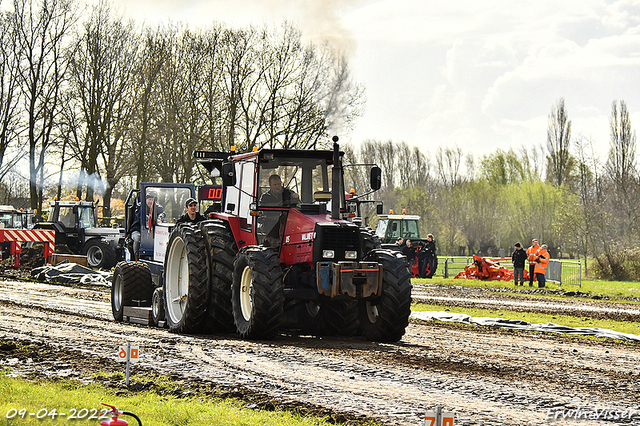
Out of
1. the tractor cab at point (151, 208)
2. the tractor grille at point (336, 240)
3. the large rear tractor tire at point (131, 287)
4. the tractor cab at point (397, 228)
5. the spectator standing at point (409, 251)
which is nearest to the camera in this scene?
the tractor grille at point (336, 240)

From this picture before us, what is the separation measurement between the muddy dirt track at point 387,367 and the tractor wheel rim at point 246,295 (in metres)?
0.43

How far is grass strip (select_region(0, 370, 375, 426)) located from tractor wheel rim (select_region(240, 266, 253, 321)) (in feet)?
13.4

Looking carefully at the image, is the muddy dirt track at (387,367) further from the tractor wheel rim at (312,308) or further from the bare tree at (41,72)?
the bare tree at (41,72)

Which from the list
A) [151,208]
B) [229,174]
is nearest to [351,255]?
[229,174]

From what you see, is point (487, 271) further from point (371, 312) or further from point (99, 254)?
point (371, 312)

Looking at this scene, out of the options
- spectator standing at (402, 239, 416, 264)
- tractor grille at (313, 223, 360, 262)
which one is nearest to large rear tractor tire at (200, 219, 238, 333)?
tractor grille at (313, 223, 360, 262)

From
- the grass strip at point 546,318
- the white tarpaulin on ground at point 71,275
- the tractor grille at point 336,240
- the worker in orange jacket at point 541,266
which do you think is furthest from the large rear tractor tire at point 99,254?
the tractor grille at point 336,240

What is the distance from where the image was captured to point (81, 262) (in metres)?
27.8

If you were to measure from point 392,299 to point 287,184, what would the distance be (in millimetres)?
2517

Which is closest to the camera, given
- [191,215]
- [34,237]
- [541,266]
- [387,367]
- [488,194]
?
[387,367]

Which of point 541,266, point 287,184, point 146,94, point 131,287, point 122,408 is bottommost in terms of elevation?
point 122,408

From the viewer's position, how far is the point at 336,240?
11.4m

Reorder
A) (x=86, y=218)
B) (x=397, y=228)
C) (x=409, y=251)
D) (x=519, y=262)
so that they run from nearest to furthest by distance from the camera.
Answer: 1. (x=519, y=262)
2. (x=86, y=218)
3. (x=409, y=251)
4. (x=397, y=228)

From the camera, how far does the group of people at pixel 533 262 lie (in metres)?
28.0
